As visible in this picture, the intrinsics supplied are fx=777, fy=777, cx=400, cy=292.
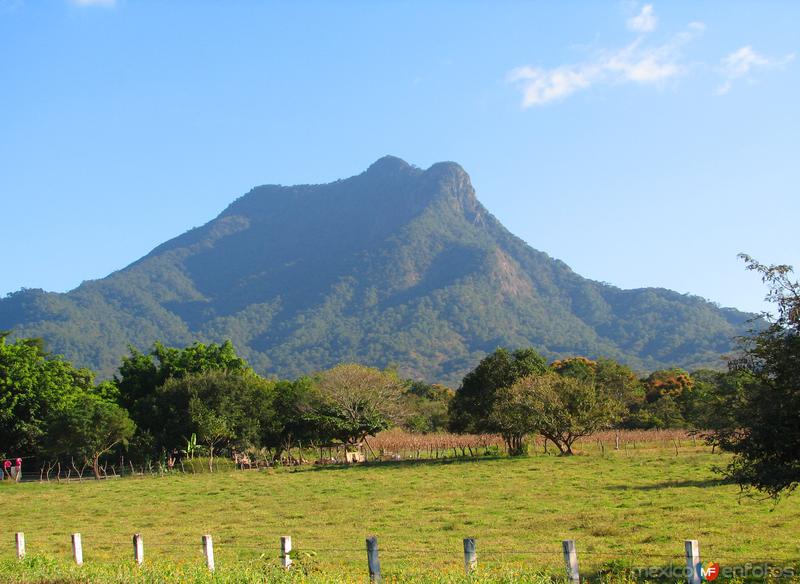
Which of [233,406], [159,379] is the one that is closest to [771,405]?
[233,406]

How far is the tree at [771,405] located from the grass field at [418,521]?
63.4 inches

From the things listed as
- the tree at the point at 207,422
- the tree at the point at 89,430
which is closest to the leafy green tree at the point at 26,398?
the tree at the point at 89,430

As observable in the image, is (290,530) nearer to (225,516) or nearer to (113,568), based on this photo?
(225,516)

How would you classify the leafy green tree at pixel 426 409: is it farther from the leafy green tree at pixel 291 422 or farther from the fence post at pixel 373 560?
the fence post at pixel 373 560

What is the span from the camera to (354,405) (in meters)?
56.7

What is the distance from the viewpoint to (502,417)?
159ft

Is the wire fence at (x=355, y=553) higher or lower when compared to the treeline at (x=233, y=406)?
lower

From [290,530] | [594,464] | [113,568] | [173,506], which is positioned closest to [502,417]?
[594,464]

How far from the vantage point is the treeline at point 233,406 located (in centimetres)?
4825

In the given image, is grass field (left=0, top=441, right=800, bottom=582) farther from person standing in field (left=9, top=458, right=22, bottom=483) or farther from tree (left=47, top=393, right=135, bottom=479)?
person standing in field (left=9, top=458, right=22, bottom=483)

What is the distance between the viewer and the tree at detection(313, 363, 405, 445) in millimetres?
56250

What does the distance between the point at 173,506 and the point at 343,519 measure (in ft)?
31.0

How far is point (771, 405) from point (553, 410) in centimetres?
3534

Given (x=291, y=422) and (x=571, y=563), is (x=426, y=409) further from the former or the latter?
(x=571, y=563)
